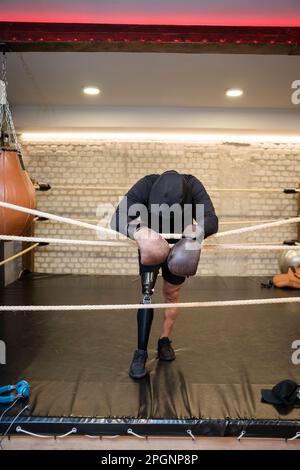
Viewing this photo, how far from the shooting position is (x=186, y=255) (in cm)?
174

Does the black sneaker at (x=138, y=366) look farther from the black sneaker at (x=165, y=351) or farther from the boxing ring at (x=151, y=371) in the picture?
the black sneaker at (x=165, y=351)

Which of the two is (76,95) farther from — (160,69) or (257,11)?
(257,11)

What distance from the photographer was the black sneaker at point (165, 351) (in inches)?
90.3

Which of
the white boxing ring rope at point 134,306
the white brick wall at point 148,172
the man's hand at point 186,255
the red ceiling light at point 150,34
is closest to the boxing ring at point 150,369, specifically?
the white boxing ring rope at point 134,306

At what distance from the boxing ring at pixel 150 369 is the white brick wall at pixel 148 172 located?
73.3 inches

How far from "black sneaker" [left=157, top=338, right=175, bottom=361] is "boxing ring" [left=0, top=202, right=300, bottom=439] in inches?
2.1

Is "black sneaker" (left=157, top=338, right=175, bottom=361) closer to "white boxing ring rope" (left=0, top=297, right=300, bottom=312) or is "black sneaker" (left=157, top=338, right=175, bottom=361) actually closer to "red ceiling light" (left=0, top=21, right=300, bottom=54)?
"white boxing ring rope" (left=0, top=297, right=300, bottom=312)

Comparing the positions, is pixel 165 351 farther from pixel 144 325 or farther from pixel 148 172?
pixel 148 172

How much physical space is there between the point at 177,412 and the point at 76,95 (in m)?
3.84

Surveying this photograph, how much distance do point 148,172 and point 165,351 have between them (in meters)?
3.61

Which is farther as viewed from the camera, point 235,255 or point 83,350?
point 235,255

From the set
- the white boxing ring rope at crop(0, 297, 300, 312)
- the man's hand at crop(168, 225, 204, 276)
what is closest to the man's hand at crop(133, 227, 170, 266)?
the man's hand at crop(168, 225, 204, 276)

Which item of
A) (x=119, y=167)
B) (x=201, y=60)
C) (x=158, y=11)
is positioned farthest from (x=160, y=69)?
(x=119, y=167)
